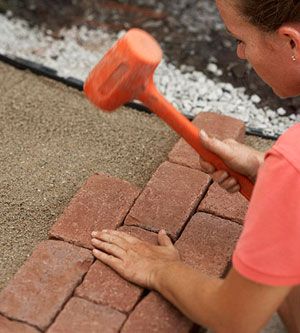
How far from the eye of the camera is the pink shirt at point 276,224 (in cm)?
157

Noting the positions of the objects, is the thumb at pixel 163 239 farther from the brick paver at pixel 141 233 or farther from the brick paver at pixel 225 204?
the brick paver at pixel 225 204

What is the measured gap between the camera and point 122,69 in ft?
6.36

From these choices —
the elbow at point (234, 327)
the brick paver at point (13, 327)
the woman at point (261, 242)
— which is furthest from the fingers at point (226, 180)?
the brick paver at point (13, 327)

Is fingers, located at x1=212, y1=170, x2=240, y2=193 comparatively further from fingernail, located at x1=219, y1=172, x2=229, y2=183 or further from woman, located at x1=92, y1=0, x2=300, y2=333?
woman, located at x1=92, y1=0, x2=300, y2=333

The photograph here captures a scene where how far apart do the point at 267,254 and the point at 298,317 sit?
456 millimetres

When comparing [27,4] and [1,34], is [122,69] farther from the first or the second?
[27,4]

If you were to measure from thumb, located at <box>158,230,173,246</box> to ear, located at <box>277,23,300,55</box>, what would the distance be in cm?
72

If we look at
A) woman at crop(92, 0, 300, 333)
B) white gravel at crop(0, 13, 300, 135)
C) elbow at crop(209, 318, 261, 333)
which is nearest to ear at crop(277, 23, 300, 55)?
woman at crop(92, 0, 300, 333)

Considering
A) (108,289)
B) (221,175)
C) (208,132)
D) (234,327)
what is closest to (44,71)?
(208,132)

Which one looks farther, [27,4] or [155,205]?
[27,4]

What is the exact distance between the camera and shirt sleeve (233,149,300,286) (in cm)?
157

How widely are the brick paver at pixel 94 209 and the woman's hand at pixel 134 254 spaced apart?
2.5 inches

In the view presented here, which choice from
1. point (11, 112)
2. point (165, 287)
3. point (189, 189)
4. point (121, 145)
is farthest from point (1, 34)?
point (165, 287)

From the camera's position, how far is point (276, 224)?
158 centimetres
